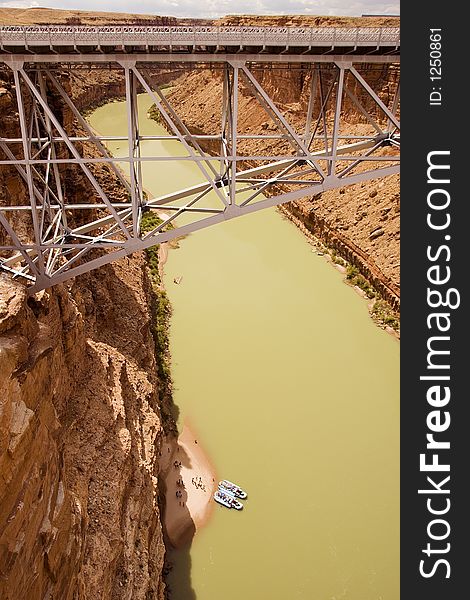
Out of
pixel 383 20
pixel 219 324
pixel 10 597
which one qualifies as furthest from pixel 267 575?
pixel 383 20

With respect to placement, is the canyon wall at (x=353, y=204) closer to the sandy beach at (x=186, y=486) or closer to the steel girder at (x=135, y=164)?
the steel girder at (x=135, y=164)

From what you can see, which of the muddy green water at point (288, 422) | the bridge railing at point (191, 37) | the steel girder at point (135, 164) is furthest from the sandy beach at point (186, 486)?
the bridge railing at point (191, 37)

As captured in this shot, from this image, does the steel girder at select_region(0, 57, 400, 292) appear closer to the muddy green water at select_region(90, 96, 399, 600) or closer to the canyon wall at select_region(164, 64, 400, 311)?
the canyon wall at select_region(164, 64, 400, 311)

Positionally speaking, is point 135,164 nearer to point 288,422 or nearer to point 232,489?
point 232,489

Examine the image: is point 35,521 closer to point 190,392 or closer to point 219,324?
point 190,392

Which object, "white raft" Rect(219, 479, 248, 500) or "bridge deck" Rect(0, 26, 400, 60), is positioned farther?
"white raft" Rect(219, 479, 248, 500)

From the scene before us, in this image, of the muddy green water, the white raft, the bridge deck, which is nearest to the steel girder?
the bridge deck
